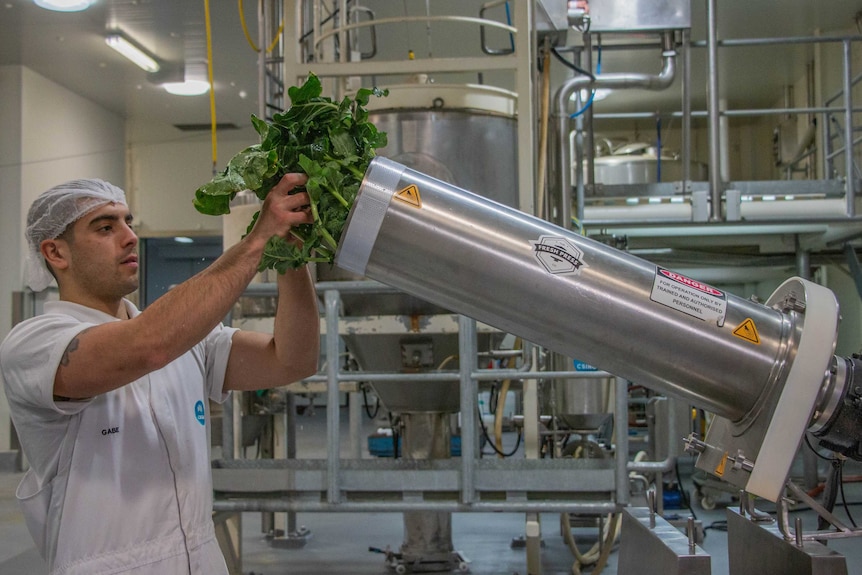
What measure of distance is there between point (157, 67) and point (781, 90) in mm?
6356

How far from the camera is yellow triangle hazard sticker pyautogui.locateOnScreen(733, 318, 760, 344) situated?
111cm

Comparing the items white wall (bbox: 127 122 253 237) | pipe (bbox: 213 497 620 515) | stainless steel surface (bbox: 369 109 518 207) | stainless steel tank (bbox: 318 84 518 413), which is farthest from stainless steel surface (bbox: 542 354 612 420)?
white wall (bbox: 127 122 253 237)

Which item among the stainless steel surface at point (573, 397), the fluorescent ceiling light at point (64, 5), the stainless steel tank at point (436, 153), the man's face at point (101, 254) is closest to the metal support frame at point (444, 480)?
the stainless steel tank at point (436, 153)

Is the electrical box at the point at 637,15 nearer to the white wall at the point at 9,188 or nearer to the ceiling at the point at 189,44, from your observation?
the ceiling at the point at 189,44

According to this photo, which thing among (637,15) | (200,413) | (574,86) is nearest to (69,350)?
(200,413)

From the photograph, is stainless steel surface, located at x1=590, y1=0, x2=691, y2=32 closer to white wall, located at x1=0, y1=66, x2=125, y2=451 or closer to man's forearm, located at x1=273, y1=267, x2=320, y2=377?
man's forearm, located at x1=273, y1=267, x2=320, y2=377

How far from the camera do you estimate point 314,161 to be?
1150mm

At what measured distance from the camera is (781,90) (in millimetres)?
8492

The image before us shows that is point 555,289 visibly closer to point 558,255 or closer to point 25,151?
point 558,255

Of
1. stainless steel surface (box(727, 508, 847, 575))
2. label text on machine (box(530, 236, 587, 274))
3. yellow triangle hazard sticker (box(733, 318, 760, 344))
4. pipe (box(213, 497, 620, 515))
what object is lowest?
pipe (box(213, 497, 620, 515))

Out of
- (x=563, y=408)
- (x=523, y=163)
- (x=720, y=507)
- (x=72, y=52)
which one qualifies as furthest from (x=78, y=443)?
(x=72, y=52)

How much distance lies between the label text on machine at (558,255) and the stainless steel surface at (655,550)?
44 cm

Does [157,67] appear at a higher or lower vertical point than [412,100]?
higher

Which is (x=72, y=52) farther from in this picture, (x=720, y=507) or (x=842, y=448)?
(x=842, y=448)
